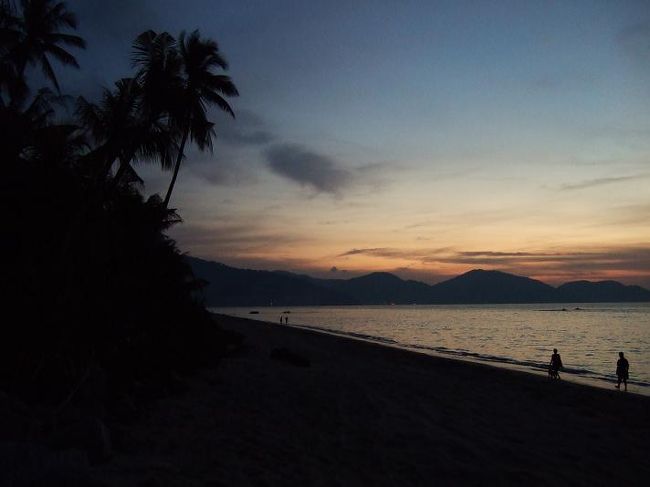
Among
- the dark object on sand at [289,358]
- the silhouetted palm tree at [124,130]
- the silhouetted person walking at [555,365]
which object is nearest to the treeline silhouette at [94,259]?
the silhouetted palm tree at [124,130]

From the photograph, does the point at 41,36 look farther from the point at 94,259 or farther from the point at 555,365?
the point at 555,365

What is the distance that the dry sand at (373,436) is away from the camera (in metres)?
6.73

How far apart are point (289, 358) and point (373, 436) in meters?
10.8

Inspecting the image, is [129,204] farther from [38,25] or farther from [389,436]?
[38,25]

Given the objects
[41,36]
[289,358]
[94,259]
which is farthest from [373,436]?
[41,36]

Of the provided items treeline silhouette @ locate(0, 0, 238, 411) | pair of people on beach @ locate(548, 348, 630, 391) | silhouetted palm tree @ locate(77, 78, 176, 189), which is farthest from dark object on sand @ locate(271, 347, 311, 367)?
pair of people on beach @ locate(548, 348, 630, 391)

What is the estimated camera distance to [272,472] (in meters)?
6.64

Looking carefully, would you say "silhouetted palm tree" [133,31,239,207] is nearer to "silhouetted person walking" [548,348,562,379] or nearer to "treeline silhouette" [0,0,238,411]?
"treeline silhouette" [0,0,238,411]

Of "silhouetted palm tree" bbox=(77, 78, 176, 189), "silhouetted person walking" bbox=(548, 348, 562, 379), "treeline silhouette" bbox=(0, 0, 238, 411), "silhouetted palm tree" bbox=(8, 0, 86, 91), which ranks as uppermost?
"silhouetted palm tree" bbox=(8, 0, 86, 91)

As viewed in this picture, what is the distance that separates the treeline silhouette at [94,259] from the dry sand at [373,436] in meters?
1.52

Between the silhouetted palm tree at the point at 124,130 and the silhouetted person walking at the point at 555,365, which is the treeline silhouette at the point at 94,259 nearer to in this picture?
the silhouetted palm tree at the point at 124,130

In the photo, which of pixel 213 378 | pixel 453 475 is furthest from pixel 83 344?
pixel 453 475

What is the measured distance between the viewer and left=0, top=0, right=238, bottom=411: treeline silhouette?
823 cm

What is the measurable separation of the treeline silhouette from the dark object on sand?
10.5ft
